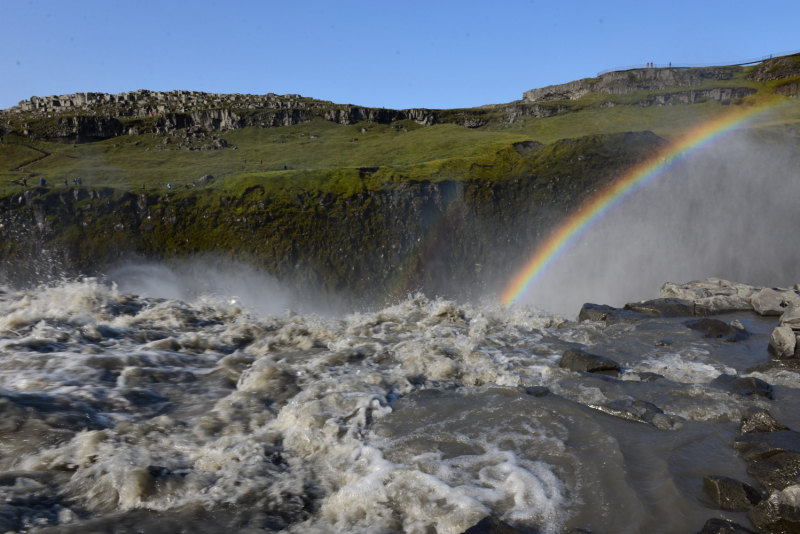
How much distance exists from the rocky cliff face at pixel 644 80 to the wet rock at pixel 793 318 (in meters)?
104

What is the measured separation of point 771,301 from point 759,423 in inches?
610

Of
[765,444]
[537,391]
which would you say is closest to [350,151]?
[537,391]

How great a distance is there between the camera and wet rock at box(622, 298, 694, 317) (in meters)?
20.3

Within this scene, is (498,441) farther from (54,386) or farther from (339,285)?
(339,285)

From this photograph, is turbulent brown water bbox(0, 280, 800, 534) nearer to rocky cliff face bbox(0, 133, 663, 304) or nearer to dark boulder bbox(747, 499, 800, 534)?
dark boulder bbox(747, 499, 800, 534)

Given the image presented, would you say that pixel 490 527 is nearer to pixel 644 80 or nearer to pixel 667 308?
pixel 667 308

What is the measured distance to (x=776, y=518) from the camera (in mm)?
5812

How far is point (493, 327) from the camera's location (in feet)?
59.1

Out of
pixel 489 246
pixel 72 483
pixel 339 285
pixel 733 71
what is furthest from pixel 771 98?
pixel 72 483

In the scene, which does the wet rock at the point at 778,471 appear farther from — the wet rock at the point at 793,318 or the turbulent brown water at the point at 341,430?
the wet rock at the point at 793,318

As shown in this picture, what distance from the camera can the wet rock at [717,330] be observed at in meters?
16.5

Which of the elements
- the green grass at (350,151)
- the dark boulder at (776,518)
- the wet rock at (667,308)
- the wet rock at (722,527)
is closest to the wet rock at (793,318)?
the wet rock at (667,308)

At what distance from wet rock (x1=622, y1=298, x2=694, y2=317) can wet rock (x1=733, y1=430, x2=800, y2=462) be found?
515 inches

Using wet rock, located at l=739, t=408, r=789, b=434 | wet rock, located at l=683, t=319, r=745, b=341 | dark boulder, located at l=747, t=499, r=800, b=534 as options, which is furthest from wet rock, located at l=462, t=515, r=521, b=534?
wet rock, located at l=683, t=319, r=745, b=341
